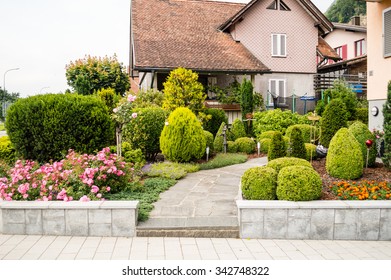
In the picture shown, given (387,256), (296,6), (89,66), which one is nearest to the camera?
(387,256)

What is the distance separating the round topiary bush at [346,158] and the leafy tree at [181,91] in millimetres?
8399

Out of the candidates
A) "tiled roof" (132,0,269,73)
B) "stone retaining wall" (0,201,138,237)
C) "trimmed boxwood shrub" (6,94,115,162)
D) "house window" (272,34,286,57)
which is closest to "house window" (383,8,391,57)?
"trimmed boxwood shrub" (6,94,115,162)

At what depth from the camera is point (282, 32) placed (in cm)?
2405

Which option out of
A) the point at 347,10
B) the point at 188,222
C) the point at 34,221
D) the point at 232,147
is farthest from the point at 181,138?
the point at 347,10

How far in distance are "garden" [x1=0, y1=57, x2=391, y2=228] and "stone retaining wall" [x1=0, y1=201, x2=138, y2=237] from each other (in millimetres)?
297

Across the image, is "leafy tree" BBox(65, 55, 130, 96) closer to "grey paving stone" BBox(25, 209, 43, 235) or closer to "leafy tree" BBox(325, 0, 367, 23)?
"grey paving stone" BBox(25, 209, 43, 235)

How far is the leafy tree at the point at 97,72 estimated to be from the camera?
21062 mm

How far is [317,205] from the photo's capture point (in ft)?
19.0

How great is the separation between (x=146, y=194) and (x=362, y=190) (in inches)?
152

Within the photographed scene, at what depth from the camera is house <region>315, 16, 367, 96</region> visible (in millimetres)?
25297

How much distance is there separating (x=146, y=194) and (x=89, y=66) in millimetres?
15782

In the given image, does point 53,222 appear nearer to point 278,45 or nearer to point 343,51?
point 278,45

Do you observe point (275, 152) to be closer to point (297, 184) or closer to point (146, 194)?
point (297, 184)

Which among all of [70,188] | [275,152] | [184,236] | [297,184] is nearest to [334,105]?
[275,152]
